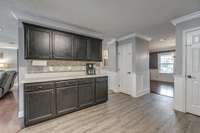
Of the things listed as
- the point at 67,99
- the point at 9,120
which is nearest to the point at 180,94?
the point at 67,99

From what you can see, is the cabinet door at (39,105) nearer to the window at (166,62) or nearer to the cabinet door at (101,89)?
the cabinet door at (101,89)

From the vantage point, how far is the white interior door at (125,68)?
14.9 feet

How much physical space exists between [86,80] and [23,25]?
2.05 metres

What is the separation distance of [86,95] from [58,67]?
1.20m

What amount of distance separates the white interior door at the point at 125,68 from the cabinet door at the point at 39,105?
3.14m

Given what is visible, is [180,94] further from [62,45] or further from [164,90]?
[62,45]

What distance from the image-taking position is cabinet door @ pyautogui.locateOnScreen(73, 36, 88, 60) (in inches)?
130

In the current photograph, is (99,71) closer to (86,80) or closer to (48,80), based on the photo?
(86,80)

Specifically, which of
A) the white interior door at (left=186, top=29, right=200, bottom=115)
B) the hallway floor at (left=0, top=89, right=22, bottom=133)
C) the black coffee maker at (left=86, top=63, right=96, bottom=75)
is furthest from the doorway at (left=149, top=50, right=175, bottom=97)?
the hallway floor at (left=0, top=89, right=22, bottom=133)

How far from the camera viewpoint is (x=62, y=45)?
120 inches

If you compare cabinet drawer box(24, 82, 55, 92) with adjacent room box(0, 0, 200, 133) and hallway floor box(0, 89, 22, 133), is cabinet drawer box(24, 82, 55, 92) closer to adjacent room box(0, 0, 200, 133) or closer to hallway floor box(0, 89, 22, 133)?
adjacent room box(0, 0, 200, 133)

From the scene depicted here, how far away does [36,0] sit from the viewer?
2053mm

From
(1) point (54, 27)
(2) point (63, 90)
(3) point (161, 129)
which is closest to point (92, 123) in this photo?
(2) point (63, 90)

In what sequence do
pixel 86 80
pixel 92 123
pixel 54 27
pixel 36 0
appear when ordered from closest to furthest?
pixel 36 0 → pixel 92 123 → pixel 54 27 → pixel 86 80
